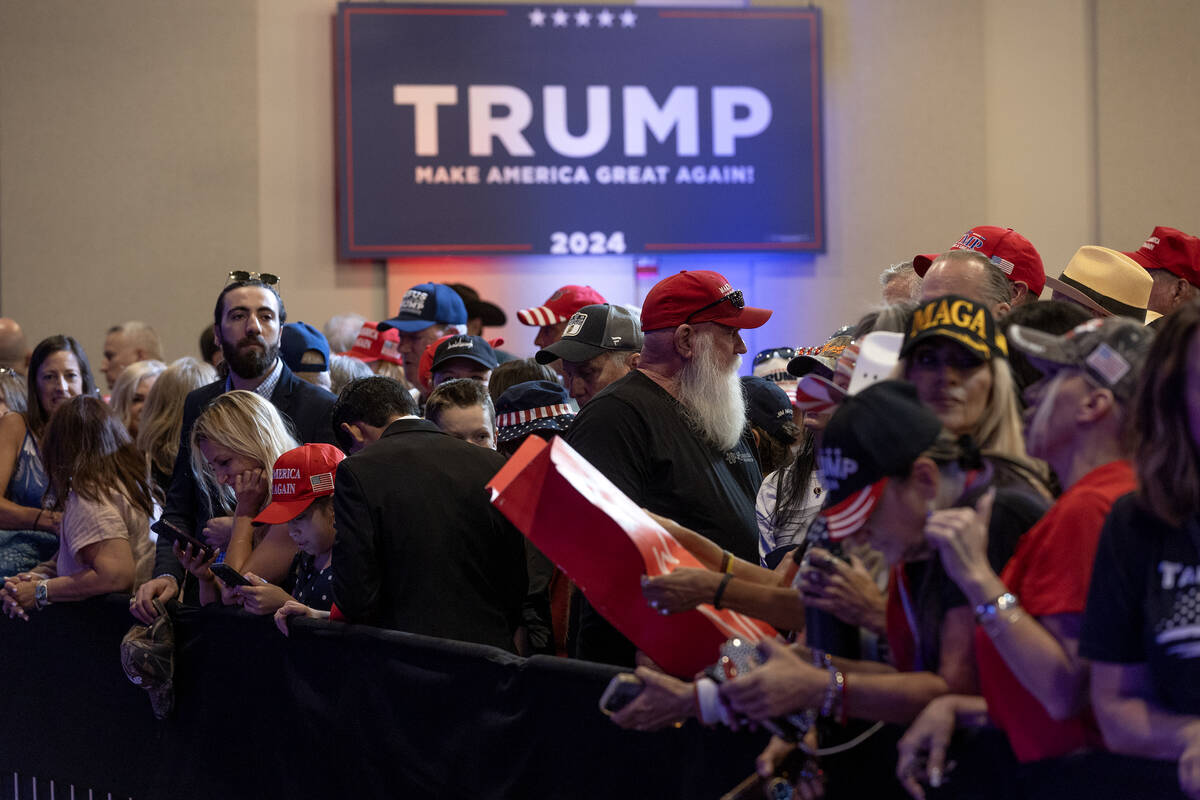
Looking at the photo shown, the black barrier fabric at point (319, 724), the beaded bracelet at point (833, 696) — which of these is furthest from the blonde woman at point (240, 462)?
the beaded bracelet at point (833, 696)

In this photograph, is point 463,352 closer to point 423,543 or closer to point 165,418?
point 165,418

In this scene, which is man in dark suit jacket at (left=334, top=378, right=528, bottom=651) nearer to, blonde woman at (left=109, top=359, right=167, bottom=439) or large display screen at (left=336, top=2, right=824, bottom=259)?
blonde woman at (left=109, top=359, right=167, bottom=439)

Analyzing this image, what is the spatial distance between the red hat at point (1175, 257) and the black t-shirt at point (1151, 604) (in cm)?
297

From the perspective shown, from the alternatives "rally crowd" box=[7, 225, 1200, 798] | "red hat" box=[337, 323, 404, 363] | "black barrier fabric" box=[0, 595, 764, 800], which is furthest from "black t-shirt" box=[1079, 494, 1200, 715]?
"red hat" box=[337, 323, 404, 363]

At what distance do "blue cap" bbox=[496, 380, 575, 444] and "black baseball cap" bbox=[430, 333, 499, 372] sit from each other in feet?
4.80

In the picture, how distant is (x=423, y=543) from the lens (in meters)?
3.47

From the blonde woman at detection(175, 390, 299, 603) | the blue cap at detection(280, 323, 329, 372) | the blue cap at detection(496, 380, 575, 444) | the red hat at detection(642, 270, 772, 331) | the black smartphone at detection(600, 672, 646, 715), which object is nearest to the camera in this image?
the black smartphone at detection(600, 672, 646, 715)

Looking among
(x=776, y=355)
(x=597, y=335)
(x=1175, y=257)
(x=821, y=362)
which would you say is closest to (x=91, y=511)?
(x=597, y=335)

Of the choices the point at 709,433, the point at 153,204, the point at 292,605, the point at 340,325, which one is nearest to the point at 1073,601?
the point at 709,433

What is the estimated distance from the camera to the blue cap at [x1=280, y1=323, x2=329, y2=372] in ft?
20.2

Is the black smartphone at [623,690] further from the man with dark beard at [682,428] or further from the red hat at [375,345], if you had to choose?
the red hat at [375,345]

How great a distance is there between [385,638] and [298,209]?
7.94m

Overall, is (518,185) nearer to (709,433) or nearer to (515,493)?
(709,433)

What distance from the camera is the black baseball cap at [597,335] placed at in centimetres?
419
